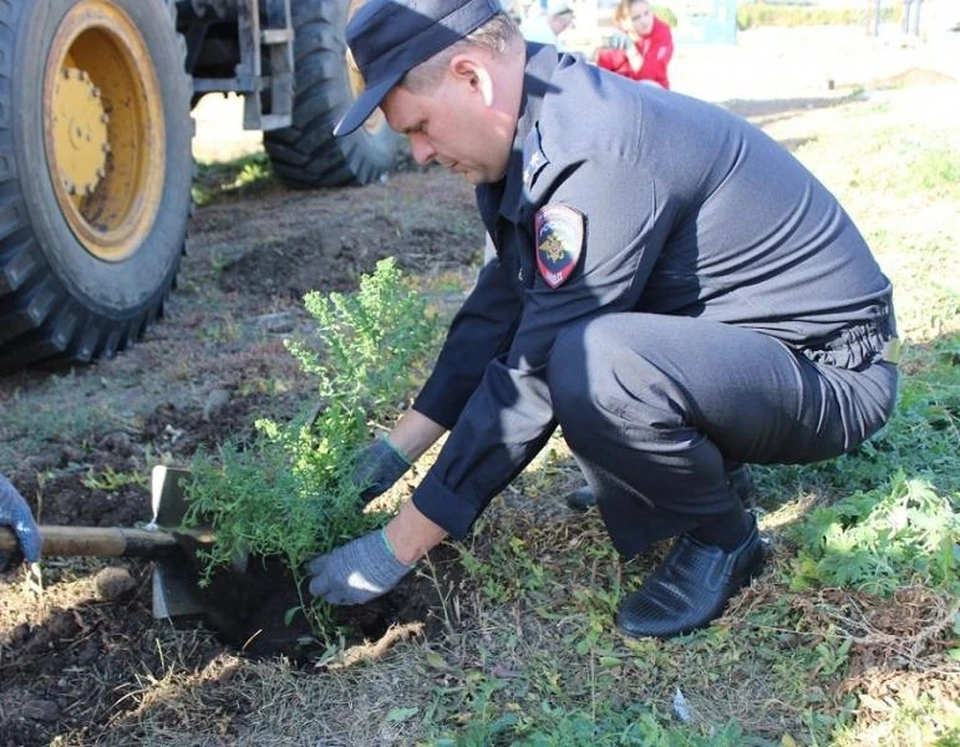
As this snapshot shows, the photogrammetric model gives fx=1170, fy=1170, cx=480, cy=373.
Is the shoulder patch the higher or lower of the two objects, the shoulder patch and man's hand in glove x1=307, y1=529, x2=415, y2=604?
the higher

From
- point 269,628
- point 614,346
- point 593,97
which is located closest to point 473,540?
point 269,628

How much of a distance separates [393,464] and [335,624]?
0.40 m

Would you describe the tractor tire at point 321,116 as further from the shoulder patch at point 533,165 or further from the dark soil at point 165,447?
the shoulder patch at point 533,165

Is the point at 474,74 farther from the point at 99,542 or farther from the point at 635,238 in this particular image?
the point at 99,542

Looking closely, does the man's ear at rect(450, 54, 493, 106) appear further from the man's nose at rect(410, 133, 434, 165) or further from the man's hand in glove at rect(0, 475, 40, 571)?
the man's hand in glove at rect(0, 475, 40, 571)

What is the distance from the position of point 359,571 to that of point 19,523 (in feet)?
2.27

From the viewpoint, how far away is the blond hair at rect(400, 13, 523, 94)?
2.15m

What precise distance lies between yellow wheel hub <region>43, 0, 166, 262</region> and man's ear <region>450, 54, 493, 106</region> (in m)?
2.26

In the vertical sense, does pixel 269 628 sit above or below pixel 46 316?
below

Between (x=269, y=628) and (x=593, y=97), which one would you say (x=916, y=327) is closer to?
(x=593, y=97)

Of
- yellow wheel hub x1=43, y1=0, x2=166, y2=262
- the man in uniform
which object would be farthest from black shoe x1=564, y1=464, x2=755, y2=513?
yellow wheel hub x1=43, y1=0, x2=166, y2=262

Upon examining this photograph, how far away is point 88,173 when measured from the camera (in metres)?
4.40

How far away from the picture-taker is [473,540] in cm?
287

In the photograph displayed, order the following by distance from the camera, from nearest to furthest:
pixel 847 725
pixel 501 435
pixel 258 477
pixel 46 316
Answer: pixel 847 725, pixel 501 435, pixel 258 477, pixel 46 316
